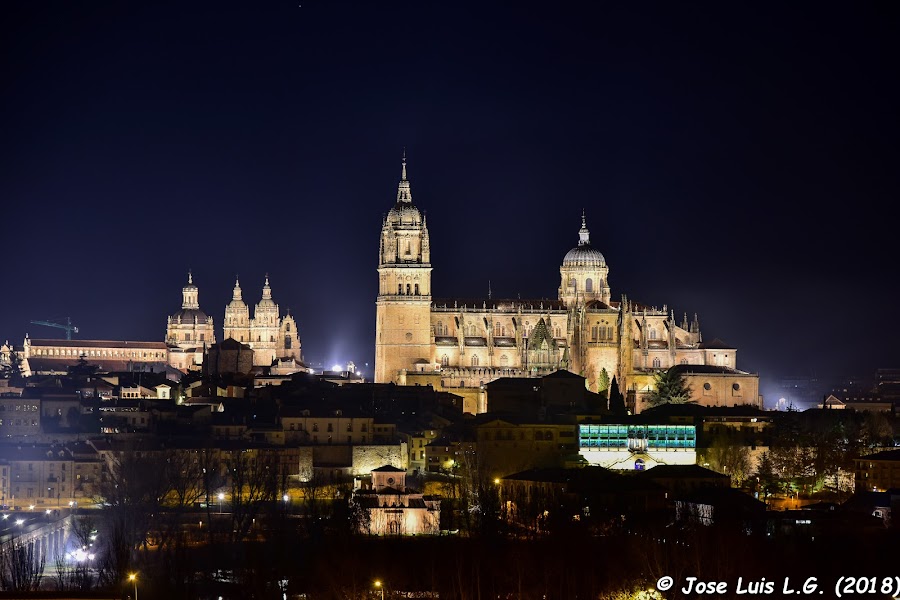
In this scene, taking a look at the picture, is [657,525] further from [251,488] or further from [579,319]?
[579,319]

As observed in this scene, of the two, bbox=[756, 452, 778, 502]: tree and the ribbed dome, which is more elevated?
the ribbed dome

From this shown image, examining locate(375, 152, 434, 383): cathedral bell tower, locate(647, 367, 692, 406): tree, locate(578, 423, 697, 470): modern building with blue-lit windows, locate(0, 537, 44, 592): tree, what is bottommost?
locate(0, 537, 44, 592): tree

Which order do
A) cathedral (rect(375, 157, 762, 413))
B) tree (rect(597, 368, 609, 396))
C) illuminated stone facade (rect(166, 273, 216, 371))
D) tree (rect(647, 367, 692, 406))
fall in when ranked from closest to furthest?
tree (rect(647, 367, 692, 406)) → tree (rect(597, 368, 609, 396)) → cathedral (rect(375, 157, 762, 413)) → illuminated stone facade (rect(166, 273, 216, 371))

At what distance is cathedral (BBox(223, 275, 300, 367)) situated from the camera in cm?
16888

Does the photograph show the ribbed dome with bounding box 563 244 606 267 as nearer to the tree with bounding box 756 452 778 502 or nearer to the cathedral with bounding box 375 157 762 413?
the cathedral with bounding box 375 157 762 413

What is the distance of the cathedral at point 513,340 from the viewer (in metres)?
135

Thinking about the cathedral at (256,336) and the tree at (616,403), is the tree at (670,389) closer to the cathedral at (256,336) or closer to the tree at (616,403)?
the tree at (616,403)

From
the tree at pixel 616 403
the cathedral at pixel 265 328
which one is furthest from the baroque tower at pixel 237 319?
the tree at pixel 616 403

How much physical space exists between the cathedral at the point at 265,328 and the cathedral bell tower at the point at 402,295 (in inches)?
1174

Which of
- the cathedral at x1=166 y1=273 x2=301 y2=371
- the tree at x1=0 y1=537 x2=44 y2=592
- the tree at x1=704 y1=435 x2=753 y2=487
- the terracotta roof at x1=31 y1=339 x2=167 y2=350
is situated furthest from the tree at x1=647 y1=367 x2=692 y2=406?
the tree at x1=0 y1=537 x2=44 y2=592

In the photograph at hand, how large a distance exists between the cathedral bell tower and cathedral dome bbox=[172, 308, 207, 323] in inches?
1623

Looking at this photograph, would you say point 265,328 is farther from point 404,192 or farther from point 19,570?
point 19,570

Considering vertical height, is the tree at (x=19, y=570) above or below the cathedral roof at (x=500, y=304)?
below

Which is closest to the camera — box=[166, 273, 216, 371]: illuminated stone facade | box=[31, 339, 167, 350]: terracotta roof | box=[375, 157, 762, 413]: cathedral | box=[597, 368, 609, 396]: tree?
box=[597, 368, 609, 396]: tree
